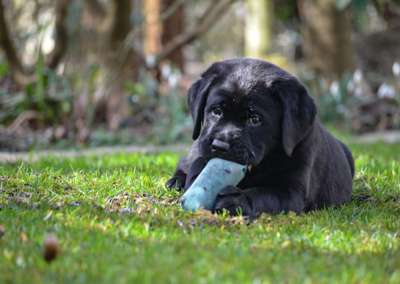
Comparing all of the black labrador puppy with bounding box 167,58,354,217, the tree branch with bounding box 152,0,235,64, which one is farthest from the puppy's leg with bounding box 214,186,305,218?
the tree branch with bounding box 152,0,235,64

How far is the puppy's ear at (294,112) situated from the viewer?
15.8 feet

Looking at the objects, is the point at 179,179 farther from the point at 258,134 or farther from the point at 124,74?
the point at 124,74

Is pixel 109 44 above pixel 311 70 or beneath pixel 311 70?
above

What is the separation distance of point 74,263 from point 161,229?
2.93 feet

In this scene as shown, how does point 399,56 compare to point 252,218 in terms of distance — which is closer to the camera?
point 252,218

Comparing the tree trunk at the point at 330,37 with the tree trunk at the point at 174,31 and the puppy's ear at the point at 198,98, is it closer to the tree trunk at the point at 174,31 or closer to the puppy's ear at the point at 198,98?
the tree trunk at the point at 174,31

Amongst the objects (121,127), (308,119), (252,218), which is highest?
(308,119)

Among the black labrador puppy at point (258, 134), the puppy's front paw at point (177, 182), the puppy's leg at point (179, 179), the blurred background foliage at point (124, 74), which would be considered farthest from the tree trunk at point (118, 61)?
A: the black labrador puppy at point (258, 134)

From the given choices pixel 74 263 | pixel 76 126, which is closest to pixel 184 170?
pixel 74 263

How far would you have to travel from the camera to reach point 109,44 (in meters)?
12.4

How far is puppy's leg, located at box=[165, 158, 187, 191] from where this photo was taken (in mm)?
5431

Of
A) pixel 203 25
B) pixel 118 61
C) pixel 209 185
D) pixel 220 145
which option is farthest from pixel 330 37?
pixel 209 185

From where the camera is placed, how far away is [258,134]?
4793 millimetres

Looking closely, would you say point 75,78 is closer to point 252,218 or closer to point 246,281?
point 252,218
